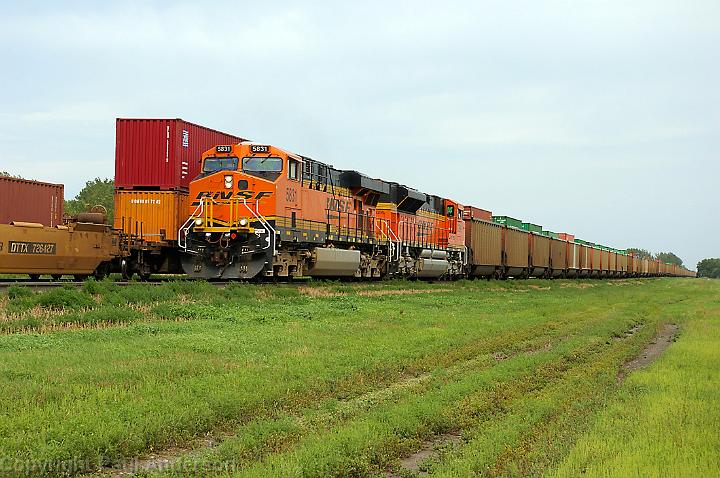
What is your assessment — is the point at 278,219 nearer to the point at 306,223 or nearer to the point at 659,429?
the point at 306,223

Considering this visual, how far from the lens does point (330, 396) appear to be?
7.95m

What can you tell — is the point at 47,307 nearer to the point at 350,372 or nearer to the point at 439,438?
the point at 350,372

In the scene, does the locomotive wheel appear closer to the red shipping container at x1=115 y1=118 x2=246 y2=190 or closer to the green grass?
the red shipping container at x1=115 y1=118 x2=246 y2=190

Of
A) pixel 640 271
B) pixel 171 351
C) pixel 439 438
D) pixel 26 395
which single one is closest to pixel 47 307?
pixel 171 351

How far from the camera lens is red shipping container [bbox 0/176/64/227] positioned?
71.4 feet

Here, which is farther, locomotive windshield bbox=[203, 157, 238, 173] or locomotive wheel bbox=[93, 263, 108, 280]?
locomotive windshield bbox=[203, 157, 238, 173]

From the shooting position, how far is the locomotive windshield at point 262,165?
69.2ft

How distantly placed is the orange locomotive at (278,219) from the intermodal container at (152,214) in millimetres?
630

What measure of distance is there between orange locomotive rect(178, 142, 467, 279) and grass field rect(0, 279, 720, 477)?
6062 mm

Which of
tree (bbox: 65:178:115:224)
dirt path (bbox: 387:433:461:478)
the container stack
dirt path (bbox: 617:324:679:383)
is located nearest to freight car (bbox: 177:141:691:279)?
the container stack

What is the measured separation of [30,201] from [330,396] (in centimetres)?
1823

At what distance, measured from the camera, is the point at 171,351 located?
Result: 387 inches

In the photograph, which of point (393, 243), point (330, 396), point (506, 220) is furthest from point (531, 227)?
point (330, 396)

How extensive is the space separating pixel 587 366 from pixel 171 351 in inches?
239
